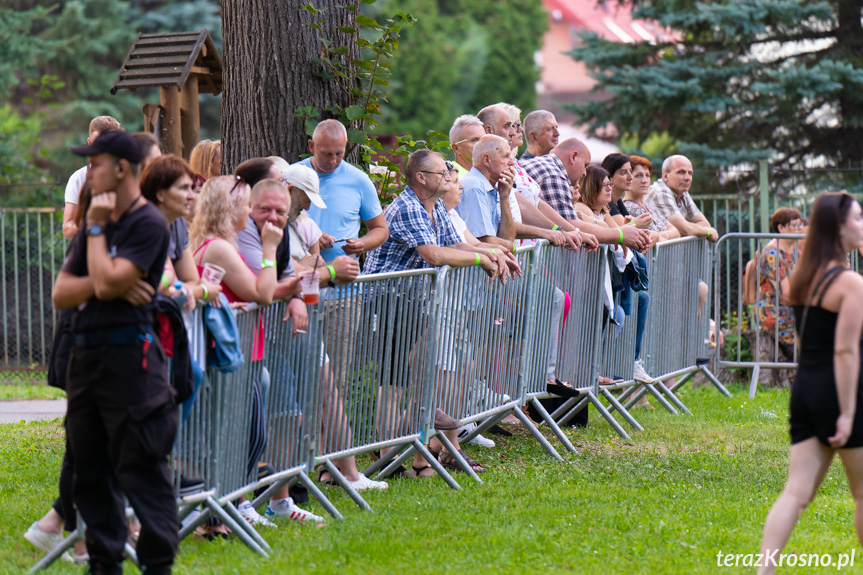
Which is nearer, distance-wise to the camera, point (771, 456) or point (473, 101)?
point (771, 456)

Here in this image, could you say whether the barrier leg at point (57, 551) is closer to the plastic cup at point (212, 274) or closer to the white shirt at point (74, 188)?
the plastic cup at point (212, 274)

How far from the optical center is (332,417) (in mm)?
5773

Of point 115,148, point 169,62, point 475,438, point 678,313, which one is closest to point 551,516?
point 475,438

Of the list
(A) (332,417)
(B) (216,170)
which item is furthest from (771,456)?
(B) (216,170)

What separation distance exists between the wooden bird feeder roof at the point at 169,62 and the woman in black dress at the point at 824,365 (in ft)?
22.9

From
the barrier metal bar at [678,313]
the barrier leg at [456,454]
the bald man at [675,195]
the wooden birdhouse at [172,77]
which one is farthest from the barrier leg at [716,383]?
the wooden birdhouse at [172,77]

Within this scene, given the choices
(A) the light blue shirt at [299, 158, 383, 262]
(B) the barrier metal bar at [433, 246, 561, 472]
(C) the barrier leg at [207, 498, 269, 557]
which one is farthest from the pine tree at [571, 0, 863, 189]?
(C) the barrier leg at [207, 498, 269, 557]

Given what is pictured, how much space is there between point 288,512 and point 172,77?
566 centimetres

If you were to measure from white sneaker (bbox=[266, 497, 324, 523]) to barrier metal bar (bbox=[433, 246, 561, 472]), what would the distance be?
1120 mm

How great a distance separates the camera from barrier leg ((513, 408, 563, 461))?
723 centimetres

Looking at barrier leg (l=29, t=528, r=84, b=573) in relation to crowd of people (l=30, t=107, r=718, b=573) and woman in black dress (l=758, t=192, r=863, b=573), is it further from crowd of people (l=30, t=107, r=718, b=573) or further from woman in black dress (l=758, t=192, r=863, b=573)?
woman in black dress (l=758, t=192, r=863, b=573)

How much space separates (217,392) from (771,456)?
4.29m

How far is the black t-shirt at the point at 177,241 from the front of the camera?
452cm

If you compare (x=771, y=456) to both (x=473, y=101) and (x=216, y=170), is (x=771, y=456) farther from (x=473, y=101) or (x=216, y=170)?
(x=473, y=101)
